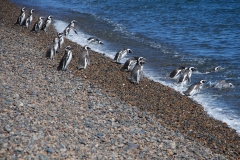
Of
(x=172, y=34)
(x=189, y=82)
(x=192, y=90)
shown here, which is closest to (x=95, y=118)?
(x=192, y=90)

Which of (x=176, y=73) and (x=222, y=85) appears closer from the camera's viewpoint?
(x=222, y=85)

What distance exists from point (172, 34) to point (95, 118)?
14.2 m

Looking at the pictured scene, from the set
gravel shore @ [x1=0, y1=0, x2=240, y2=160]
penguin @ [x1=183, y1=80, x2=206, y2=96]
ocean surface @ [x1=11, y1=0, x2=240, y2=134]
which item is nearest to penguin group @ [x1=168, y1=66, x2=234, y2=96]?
penguin @ [x1=183, y1=80, x2=206, y2=96]

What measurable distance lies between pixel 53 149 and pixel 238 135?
479cm

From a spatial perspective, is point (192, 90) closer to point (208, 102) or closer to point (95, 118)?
point (208, 102)

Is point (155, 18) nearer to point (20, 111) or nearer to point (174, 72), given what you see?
point (174, 72)

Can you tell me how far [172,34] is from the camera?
21156mm

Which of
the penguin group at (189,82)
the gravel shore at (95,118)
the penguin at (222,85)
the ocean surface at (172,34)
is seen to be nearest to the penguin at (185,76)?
the penguin group at (189,82)

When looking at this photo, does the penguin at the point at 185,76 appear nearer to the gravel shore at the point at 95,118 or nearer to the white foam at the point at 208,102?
the white foam at the point at 208,102

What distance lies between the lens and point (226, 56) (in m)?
16.7

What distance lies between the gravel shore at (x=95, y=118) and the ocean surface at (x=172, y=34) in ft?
4.37

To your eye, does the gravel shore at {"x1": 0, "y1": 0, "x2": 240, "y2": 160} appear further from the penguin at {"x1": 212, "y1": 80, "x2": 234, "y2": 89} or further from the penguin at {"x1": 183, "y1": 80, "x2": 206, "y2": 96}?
the penguin at {"x1": 212, "y1": 80, "x2": 234, "y2": 89}

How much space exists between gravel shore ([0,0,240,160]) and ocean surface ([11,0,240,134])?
1.33 m

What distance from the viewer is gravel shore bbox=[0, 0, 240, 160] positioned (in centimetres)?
639
